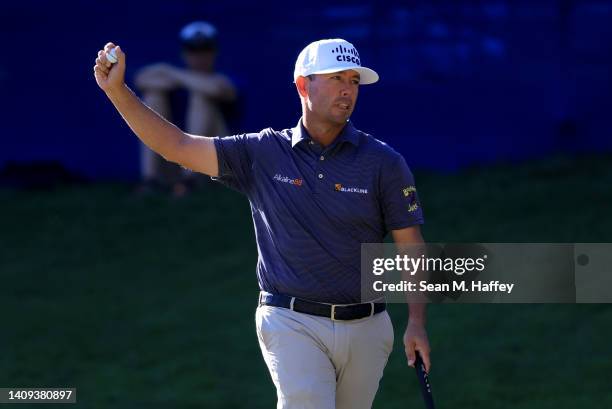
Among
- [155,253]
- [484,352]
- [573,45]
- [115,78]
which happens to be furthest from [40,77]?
[115,78]

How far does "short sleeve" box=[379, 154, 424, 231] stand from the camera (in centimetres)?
605

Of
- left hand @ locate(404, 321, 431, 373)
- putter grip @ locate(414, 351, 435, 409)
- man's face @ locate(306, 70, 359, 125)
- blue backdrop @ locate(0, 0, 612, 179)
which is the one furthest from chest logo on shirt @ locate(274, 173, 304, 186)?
blue backdrop @ locate(0, 0, 612, 179)

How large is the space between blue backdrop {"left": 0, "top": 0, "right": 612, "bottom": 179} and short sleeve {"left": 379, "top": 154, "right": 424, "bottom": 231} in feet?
21.2

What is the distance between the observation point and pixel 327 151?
20.0 ft

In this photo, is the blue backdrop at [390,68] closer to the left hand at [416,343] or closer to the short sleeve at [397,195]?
the short sleeve at [397,195]

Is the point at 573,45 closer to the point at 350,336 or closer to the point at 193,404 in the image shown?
the point at 193,404

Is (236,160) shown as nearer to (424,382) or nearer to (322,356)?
(322,356)

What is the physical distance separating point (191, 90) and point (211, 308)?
2922mm

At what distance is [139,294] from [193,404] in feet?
6.58

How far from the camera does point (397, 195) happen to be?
605cm

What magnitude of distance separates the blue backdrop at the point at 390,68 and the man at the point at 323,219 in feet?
21.1

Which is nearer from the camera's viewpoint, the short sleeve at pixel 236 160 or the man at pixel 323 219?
the man at pixel 323 219

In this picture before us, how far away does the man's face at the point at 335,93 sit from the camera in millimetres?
6031

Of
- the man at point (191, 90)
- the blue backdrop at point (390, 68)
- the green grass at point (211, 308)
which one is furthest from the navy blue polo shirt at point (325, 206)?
the blue backdrop at point (390, 68)
